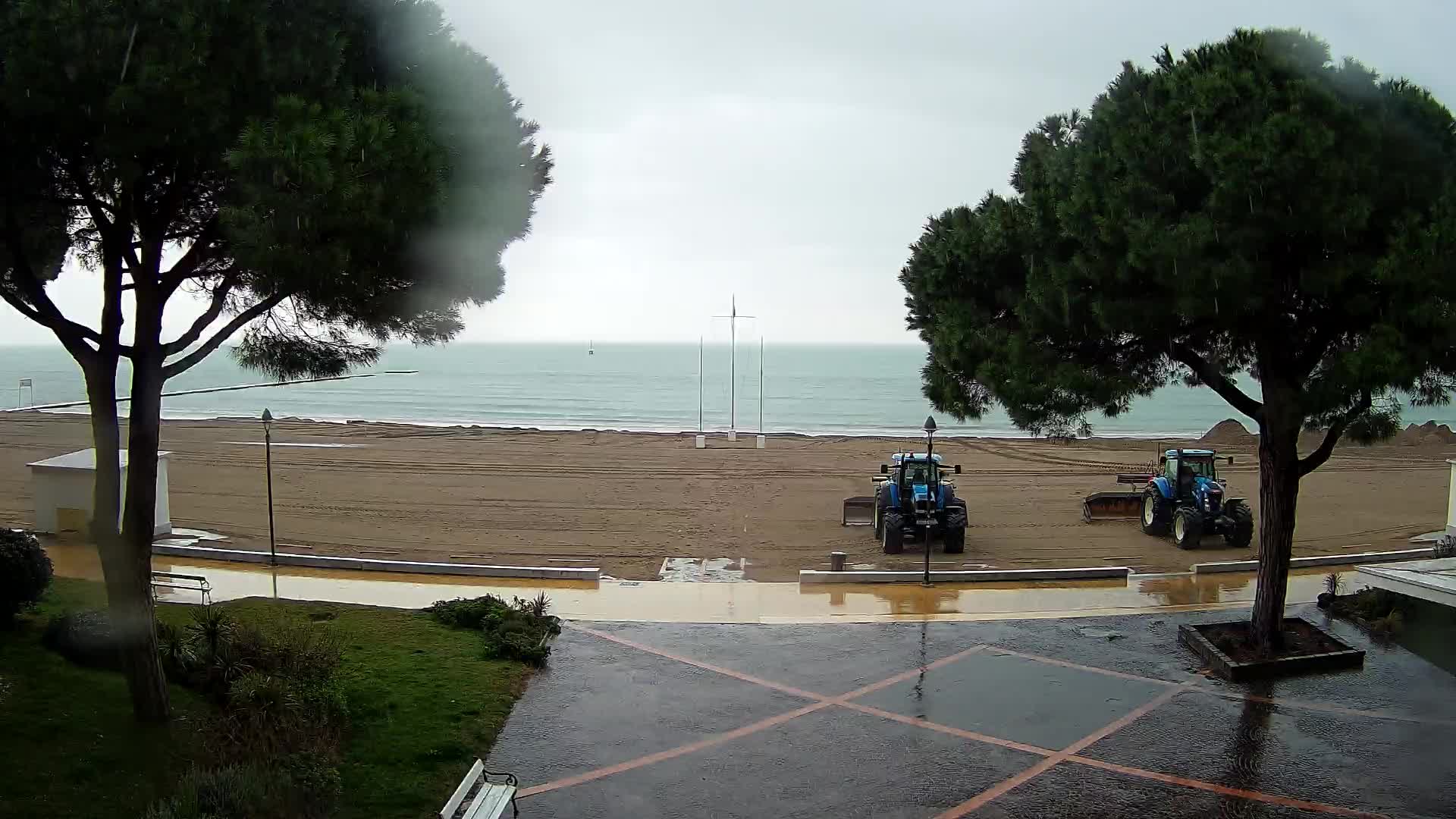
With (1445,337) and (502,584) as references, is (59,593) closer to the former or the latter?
(502,584)

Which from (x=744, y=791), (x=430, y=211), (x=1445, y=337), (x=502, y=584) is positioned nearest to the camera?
(x=430, y=211)

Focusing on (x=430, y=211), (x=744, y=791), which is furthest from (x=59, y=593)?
(x=744, y=791)

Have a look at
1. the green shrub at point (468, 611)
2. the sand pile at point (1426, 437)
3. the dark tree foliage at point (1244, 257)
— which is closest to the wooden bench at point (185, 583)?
the green shrub at point (468, 611)

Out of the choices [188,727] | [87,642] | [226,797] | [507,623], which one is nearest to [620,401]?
[507,623]

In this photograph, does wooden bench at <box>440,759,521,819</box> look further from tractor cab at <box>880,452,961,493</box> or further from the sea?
the sea

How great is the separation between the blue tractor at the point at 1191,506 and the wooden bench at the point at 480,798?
15.4 m

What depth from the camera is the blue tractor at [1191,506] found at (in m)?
18.7

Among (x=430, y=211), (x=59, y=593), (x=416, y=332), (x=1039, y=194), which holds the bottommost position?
(x=59, y=593)

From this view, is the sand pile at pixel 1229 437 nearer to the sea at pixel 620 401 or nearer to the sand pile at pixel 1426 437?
the sand pile at pixel 1426 437

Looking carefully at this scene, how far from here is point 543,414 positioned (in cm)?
7019

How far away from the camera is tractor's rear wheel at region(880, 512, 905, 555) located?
58.9 feet

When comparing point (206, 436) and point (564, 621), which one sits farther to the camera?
point (206, 436)

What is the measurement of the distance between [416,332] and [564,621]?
5032 mm

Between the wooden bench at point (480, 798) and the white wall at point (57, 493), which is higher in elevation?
the white wall at point (57, 493)
